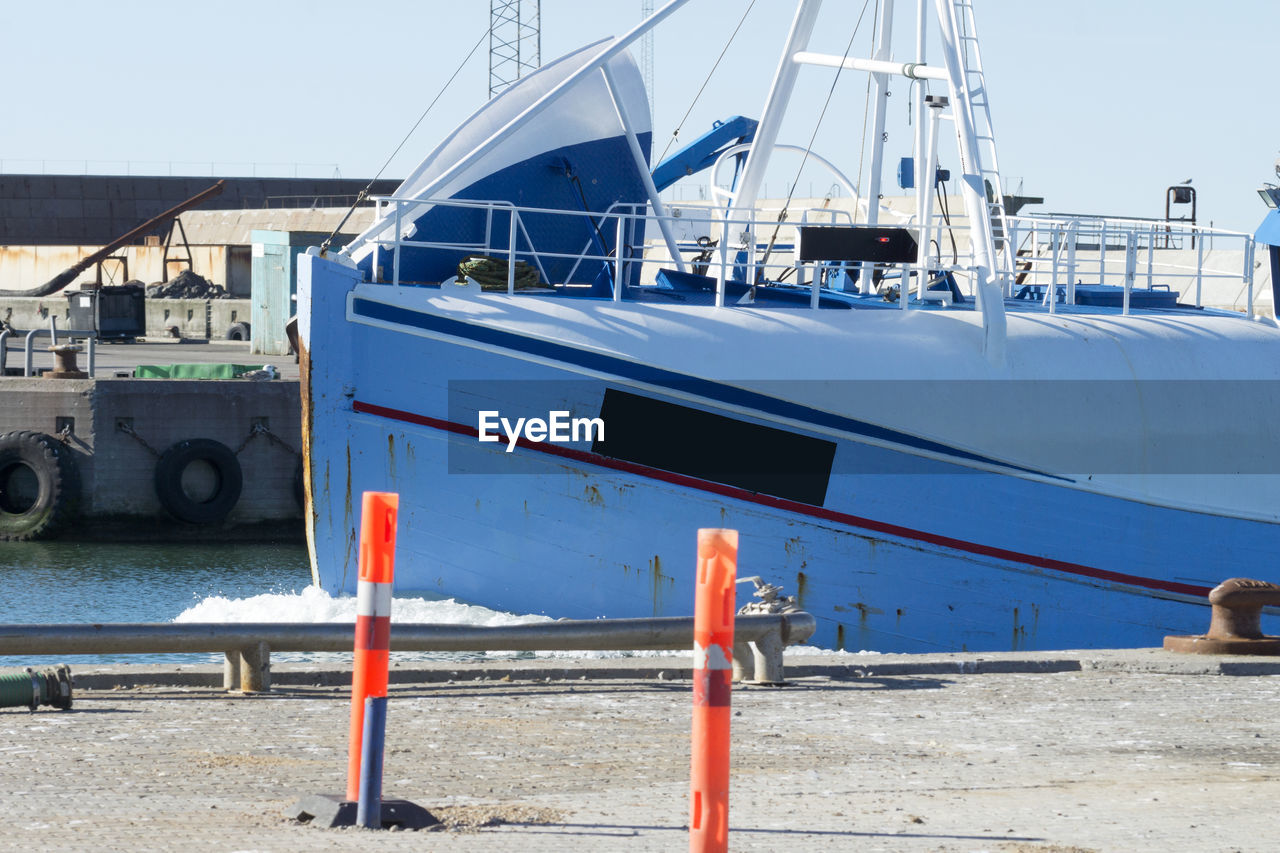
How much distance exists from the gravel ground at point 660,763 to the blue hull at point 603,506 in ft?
11.6

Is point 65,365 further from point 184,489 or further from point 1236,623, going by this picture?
point 1236,623

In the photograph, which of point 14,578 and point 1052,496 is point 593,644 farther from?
point 14,578

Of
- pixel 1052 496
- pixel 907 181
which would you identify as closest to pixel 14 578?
pixel 907 181

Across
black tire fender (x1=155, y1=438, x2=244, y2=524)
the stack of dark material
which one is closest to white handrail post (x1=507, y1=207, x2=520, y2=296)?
black tire fender (x1=155, y1=438, x2=244, y2=524)

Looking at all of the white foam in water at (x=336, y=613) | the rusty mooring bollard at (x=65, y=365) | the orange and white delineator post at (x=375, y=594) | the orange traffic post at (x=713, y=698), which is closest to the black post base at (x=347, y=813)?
the orange and white delineator post at (x=375, y=594)

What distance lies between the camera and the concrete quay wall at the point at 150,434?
23.6 m

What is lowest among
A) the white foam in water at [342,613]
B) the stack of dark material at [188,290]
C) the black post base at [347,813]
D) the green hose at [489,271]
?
the white foam in water at [342,613]

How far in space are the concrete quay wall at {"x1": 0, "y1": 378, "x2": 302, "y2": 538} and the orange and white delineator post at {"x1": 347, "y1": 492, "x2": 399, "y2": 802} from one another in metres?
19.6

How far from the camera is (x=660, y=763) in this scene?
622 centimetres

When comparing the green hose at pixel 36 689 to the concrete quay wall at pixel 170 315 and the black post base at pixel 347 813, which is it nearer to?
the black post base at pixel 347 813

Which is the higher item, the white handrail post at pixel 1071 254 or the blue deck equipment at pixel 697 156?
the blue deck equipment at pixel 697 156

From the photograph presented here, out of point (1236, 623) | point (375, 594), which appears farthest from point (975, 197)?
point (375, 594)

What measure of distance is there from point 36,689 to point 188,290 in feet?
133

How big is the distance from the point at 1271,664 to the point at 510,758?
15.4 ft
